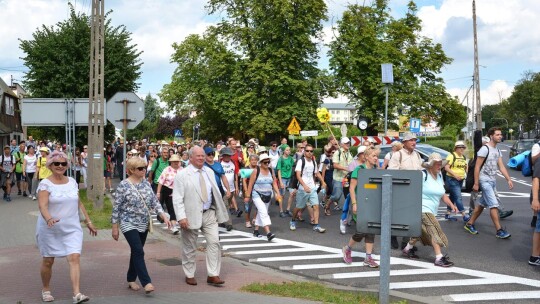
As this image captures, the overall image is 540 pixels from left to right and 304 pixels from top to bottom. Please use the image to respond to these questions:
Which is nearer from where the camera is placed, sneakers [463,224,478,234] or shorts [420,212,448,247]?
shorts [420,212,448,247]

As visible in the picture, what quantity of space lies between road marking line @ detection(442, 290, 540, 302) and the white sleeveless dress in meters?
4.15

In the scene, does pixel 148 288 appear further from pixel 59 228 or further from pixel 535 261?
pixel 535 261

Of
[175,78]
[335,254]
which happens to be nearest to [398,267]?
[335,254]

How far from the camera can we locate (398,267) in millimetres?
8828

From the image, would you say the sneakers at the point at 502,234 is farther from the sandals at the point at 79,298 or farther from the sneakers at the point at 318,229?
the sandals at the point at 79,298

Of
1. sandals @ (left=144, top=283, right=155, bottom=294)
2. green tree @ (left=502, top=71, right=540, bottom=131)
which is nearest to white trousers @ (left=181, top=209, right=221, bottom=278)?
sandals @ (left=144, top=283, right=155, bottom=294)

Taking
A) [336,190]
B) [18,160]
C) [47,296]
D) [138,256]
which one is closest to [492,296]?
[138,256]

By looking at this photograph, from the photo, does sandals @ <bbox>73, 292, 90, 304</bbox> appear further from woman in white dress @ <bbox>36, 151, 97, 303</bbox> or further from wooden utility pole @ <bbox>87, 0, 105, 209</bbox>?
wooden utility pole @ <bbox>87, 0, 105, 209</bbox>

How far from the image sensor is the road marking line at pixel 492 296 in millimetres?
7011

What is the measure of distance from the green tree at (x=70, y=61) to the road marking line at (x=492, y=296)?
28.5m

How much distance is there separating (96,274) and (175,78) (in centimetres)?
4329

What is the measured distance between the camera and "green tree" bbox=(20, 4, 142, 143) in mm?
33125

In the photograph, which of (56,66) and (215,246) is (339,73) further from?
(215,246)

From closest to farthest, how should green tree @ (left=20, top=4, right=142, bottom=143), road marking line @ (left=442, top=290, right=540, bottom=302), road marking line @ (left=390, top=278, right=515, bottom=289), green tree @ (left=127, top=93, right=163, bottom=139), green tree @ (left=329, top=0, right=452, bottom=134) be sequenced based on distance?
1. road marking line @ (left=442, top=290, right=540, bottom=302)
2. road marking line @ (left=390, top=278, right=515, bottom=289)
3. green tree @ (left=20, top=4, right=142, bottom=143)
4. green tree @ (left=329, top=0, right=452, bottom=134)
5. green tree @ (left=127, top=93, right=163, bottom=139)
